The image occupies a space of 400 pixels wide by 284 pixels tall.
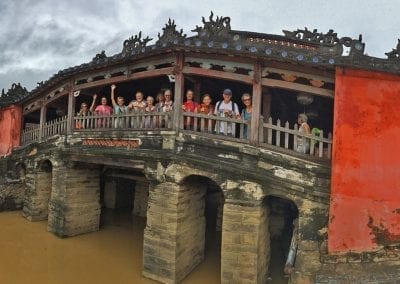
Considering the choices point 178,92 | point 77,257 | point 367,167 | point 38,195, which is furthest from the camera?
point 38,195

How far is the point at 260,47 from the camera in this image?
7.22 metres

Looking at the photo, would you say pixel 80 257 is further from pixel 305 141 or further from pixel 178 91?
pixel 305 141

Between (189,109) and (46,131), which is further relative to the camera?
(46,131)

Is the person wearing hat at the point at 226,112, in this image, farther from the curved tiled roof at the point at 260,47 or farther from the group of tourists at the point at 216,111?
the curved tiled roof at the point at 260,47

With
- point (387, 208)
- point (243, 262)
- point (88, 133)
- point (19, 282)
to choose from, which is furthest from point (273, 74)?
point (19, 282)

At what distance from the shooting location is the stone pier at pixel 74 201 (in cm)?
1081

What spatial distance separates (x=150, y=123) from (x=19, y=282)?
487cm

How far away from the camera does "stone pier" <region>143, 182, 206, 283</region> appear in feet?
25.6

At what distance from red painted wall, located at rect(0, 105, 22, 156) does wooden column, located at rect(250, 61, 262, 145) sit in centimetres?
1263

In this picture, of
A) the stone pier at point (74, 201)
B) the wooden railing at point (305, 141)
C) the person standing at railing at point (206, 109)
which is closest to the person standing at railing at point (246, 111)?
the wooden railing at point (305, 141)

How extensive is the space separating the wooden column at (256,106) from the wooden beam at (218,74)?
16 centimetres

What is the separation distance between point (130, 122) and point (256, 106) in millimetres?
3852

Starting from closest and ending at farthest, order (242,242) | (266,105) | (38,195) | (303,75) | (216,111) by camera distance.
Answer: (303,75) < (242,242) < (216,111) < (266,105) < (38,195)

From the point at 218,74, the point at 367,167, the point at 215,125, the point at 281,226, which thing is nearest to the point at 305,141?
the point at 367,167
